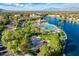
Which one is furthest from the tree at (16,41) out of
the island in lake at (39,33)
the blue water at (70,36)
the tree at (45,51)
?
the blue water at (70,36)

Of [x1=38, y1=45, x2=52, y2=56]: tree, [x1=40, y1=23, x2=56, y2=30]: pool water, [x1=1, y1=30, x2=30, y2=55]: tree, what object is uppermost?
[x1=40, y1=23, x2=56, y2=30]: pool water

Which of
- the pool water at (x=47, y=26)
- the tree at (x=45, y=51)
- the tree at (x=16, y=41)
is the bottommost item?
the tree at (x=45, y=51)

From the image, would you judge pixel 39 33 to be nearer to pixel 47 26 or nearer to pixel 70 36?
pixel 47 26

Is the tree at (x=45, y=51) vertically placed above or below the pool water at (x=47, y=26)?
below

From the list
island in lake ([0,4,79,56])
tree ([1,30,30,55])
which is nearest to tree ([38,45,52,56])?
island in lake ([0,4,79,56])

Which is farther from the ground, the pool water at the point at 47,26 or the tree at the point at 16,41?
the pool water at the point at 47,26

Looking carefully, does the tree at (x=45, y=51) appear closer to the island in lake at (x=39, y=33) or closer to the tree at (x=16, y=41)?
the island in lake at (x=39, y=33)

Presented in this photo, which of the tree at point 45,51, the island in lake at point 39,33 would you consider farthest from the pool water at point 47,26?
the tree at point 45,51

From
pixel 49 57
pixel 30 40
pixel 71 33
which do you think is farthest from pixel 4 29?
pixel 71 33

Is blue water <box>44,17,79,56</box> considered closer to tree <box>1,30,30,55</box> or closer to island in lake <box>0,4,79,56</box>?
island in lake <box>0,4,79,56</box>
